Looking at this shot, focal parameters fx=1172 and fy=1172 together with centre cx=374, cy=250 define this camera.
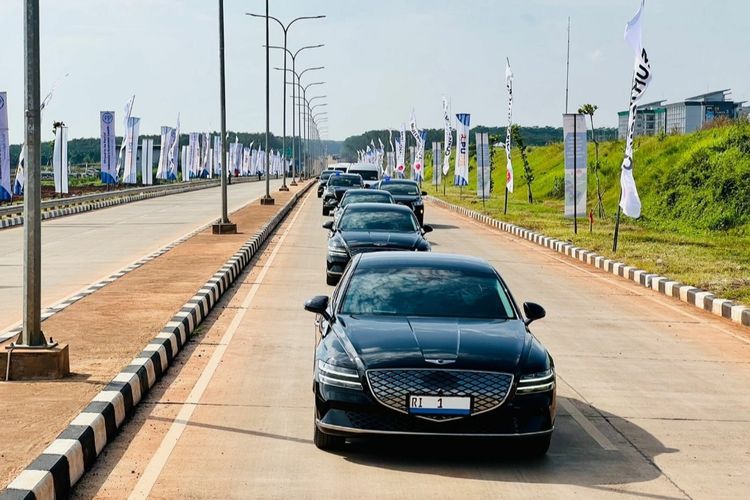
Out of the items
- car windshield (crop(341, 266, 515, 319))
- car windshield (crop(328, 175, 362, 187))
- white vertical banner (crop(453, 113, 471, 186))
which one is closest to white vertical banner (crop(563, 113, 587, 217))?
car windshield (crop(328, 175, 362, 187))

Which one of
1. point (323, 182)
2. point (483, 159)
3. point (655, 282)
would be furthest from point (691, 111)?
point (655, 282)

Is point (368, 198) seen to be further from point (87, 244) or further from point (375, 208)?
point (87, 244)

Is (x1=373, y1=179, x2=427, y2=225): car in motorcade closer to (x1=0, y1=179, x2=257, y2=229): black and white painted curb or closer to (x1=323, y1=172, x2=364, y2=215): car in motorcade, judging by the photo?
(x1=323, y1=172, x2=364, y2=215): car in motorcade

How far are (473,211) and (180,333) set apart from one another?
35208mm

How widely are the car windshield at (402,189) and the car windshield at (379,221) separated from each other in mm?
17230

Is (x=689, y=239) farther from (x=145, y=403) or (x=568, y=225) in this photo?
(x=145, y=403)

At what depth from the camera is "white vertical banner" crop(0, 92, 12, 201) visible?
118 ft

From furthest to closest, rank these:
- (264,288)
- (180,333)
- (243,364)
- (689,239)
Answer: (689,239)
(264,288)
(180,333)
(243,364)

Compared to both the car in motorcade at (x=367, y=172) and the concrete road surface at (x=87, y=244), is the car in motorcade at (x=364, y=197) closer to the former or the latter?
the concrete road surface at (x=87, y=244)

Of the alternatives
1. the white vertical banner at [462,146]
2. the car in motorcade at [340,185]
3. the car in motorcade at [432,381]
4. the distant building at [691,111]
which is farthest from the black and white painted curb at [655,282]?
the distant building at [691,111]

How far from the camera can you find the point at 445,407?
7180 mm

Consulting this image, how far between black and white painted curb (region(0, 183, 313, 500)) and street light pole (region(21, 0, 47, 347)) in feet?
2.76

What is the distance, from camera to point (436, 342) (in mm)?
7703

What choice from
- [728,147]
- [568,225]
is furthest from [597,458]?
[728,147]
